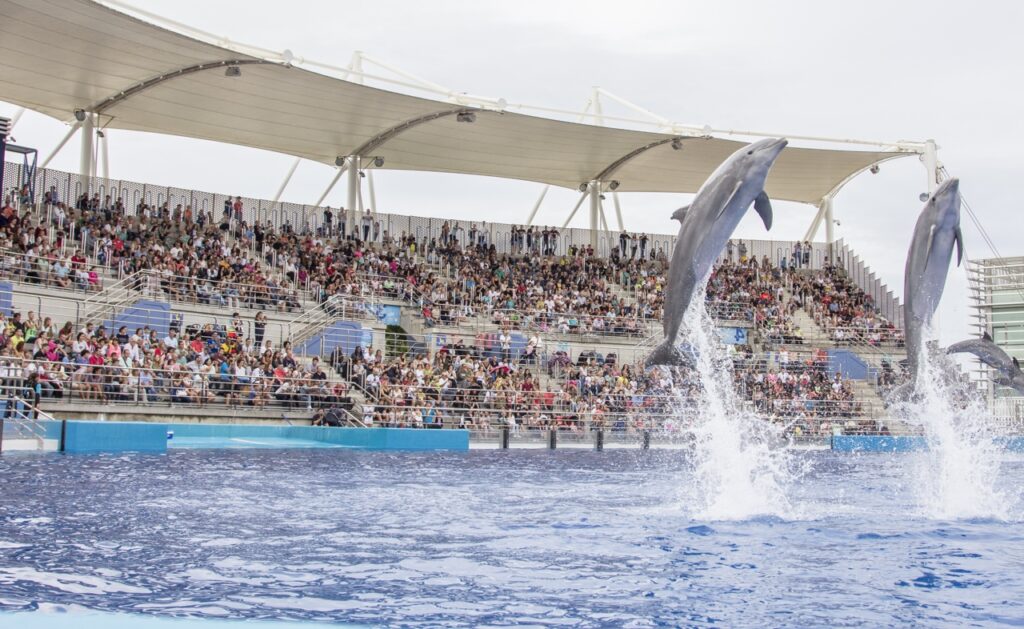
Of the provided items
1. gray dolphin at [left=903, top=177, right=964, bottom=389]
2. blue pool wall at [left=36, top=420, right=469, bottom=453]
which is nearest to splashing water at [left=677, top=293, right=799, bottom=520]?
gray dolphin at [left=903, top=177, right=964, bottom=389]

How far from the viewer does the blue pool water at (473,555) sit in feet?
15.6

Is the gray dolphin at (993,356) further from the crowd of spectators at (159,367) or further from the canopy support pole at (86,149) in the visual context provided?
the canopy support pole at (86,149)

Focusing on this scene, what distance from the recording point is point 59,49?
21.7 meters

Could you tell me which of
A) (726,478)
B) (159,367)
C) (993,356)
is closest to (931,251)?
(993,356)

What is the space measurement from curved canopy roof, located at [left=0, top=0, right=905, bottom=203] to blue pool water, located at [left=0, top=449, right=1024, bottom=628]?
41.3 feet

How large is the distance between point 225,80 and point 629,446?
12071 mm

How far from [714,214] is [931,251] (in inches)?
86.6

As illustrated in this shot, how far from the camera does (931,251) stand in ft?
29.4

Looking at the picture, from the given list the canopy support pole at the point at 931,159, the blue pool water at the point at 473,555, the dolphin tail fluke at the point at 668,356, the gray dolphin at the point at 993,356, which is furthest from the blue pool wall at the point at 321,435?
the canopy support pole at the point at 931,159

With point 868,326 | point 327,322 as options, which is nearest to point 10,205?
point 327,322

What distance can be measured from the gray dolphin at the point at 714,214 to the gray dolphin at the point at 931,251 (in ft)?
5.49

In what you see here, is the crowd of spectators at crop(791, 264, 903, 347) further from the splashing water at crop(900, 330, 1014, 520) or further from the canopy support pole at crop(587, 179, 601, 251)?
the splashing water at crop(900, 330, 1014, 520)

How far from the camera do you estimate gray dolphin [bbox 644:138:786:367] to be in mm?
8055

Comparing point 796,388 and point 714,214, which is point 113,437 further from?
point 796,388
